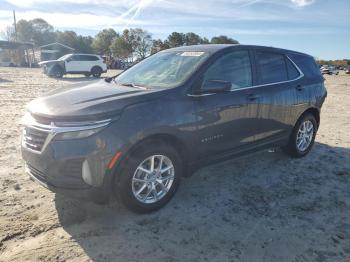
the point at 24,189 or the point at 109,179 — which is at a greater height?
the point at 109,179

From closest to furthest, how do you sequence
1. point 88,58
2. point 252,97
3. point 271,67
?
point 252,97
point 271,67
point 88,58

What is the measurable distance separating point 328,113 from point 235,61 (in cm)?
713

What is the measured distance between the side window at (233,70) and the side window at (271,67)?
274mm

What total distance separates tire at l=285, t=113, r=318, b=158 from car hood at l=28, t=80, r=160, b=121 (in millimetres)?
2912

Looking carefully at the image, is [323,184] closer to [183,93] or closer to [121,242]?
[183,93]

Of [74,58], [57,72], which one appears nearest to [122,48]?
[74,58]

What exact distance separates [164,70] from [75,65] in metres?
22.3

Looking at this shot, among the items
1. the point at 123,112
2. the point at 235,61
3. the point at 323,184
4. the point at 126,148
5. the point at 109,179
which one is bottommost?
the point at 323,184

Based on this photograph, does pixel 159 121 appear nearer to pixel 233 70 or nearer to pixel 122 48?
pixel 233 70

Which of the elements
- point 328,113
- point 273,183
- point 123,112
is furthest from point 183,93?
point 328,113

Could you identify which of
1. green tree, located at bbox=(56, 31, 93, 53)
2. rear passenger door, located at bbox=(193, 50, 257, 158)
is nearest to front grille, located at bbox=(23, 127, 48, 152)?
rear passenger door, located at bbox=(193, 50, 257, 158)

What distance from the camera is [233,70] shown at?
4445 millimetres

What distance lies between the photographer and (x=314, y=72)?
586 centimetres

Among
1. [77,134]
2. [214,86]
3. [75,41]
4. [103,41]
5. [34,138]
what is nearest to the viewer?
[77,134]
